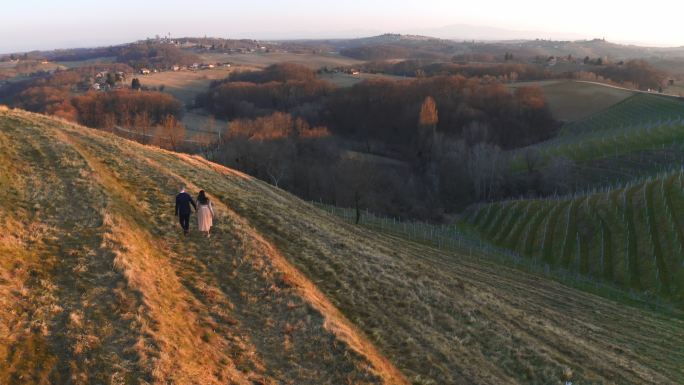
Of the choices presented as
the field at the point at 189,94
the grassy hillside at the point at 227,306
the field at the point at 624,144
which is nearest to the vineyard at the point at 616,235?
the grassy hillside at the point at 227,306

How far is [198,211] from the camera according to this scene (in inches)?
846

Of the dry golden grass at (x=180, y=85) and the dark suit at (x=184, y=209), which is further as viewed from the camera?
the dry golden grass at (x=180, y=85)

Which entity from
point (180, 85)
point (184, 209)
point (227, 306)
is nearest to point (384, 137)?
point (180, 85)

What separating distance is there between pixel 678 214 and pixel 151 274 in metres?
54.5

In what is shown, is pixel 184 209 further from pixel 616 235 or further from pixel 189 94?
pixel 189 94

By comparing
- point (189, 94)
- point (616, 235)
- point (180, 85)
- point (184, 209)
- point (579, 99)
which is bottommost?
point (616, 235)

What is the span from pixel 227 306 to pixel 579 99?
144984 mm

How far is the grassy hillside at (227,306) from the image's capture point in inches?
529

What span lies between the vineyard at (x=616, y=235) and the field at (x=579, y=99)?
73.0 metres

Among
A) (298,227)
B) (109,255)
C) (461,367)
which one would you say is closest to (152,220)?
(109,255)

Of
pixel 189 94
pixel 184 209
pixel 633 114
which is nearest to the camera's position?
pixel 184 209

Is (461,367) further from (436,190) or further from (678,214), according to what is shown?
(436,190)

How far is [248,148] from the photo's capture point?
272 ft

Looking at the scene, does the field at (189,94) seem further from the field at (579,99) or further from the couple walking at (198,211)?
the field at (579,99)
